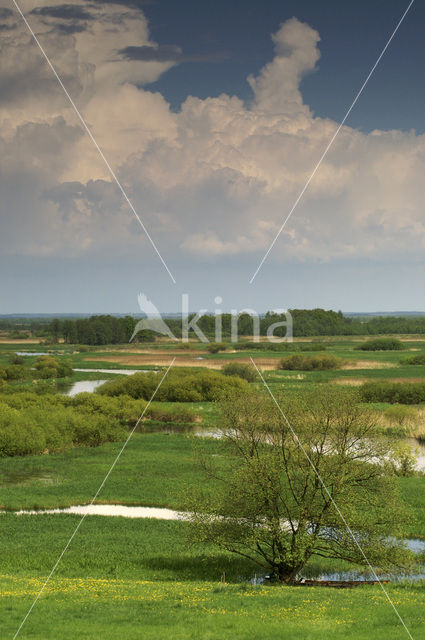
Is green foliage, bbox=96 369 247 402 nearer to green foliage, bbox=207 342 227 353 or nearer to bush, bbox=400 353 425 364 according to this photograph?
green foliage, bbox=207 342 227 353

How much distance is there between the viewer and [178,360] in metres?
112

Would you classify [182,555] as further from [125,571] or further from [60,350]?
[60,350]

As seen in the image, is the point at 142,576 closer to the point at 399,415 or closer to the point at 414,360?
the point at 399,415

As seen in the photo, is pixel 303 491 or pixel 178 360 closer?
pixel 303 491

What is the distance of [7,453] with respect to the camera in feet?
165

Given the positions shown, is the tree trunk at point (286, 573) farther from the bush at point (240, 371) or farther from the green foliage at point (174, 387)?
the bush at point (240, 371)

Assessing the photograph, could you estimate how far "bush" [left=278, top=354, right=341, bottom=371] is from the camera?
10981 centimetres

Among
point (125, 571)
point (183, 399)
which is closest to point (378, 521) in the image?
point (125, 571)

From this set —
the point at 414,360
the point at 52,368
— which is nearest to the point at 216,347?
the point at 52,368

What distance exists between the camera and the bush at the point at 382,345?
146 metres

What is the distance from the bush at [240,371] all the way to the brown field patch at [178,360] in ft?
22.2

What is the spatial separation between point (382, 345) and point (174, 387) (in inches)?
3181

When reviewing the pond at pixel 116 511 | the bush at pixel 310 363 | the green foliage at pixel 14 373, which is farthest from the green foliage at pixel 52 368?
the pond at pixel 116 511

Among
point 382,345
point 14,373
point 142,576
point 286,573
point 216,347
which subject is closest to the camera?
point 142,576
